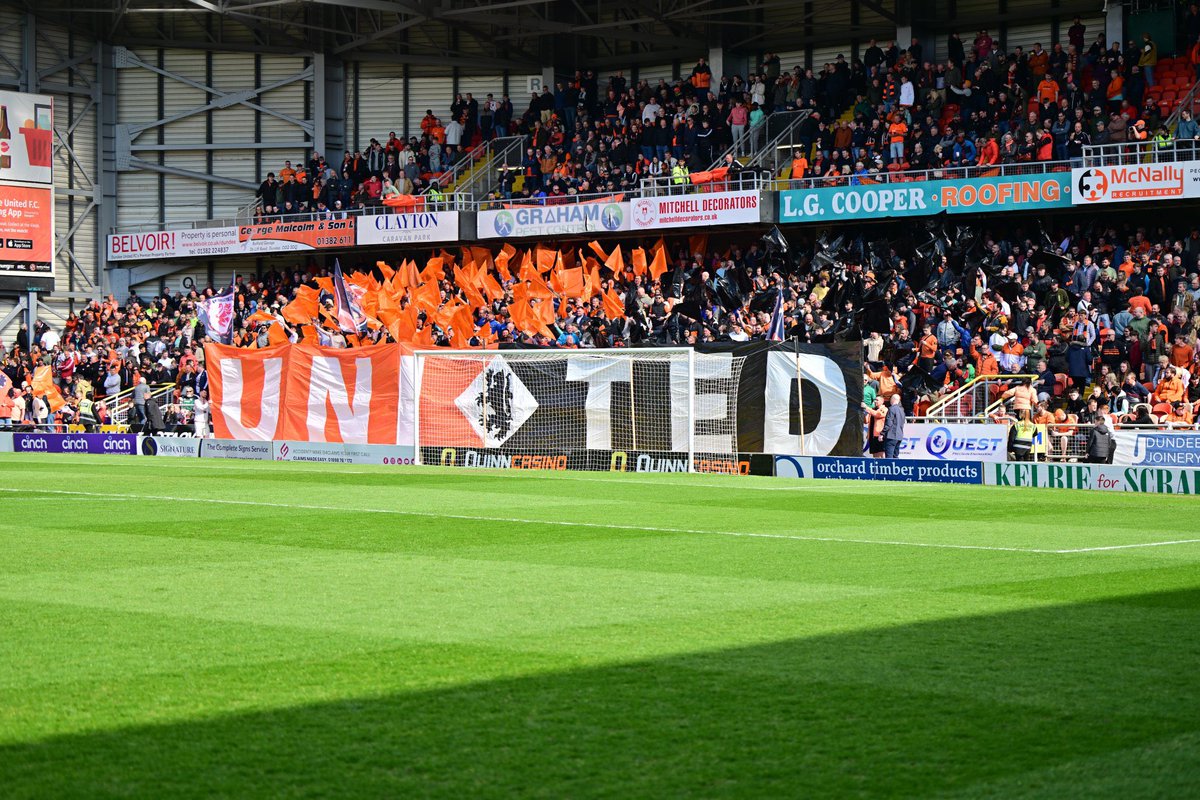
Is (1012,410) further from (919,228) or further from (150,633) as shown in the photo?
(150,633)

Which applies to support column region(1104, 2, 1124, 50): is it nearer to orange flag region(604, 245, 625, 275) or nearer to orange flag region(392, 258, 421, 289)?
orange flag region(604, 245, 625, 275)

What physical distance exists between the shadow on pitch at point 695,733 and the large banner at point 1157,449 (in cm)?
1661

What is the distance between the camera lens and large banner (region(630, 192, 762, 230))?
39.4 meters

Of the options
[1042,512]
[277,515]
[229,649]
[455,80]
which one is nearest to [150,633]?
[229,649]

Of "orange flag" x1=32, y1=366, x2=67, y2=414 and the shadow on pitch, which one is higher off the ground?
"orange flag" x1=32, y1=366, x2=67, y2=414

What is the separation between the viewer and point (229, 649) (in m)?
8.05

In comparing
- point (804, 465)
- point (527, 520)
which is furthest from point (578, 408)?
point (527, 520)

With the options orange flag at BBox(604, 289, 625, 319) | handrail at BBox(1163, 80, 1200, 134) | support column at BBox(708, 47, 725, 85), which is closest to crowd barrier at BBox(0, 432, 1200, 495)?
orange flag at BBox(604, 289, 625, 319)

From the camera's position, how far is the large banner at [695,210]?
39375 millimetres

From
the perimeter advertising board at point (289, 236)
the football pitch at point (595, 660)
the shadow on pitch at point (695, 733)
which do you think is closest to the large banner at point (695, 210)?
the perimeter advertising board at point (289, 236)

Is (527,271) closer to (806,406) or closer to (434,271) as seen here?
(434,271)

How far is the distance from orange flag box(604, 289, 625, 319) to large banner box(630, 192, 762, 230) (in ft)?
9.93

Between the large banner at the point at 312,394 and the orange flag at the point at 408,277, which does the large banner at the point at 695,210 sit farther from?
the large banner at the point at 312,394

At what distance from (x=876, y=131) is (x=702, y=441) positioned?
14717 mm
